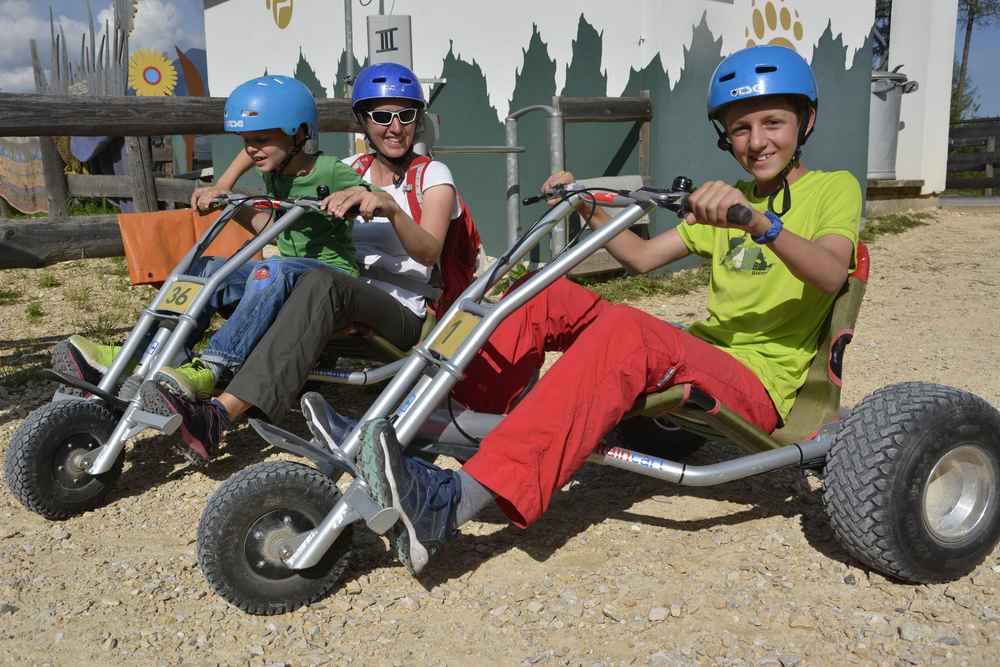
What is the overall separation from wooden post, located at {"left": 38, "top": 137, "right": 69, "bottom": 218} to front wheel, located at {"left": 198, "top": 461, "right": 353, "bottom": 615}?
19.7ft

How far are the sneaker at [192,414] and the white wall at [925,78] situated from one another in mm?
10817

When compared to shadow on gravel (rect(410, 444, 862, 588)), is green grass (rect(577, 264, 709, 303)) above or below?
above

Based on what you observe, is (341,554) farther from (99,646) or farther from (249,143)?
(249,143)

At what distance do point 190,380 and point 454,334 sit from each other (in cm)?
111

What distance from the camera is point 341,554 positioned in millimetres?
2469

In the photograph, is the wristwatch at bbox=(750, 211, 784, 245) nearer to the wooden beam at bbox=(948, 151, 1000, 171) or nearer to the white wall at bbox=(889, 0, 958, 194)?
the white wall at bbox=(889, 0, 958, 194)

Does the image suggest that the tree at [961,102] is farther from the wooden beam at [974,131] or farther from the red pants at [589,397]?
the red pants at [589,397]

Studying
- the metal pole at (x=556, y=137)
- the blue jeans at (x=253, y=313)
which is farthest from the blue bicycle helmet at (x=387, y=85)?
the metal pole at (x=556, y=137)

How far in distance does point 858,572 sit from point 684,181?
123cm

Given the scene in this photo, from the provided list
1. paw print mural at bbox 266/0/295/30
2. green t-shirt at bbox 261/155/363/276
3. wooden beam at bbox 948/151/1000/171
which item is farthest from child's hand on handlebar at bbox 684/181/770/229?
wooden beam at bbox 948/151/1000/171

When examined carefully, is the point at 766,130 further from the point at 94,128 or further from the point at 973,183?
the point at 973,183

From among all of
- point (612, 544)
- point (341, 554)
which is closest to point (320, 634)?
point (341, 554)

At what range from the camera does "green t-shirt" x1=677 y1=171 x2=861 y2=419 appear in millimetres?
2773

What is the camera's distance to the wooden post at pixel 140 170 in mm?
6258
